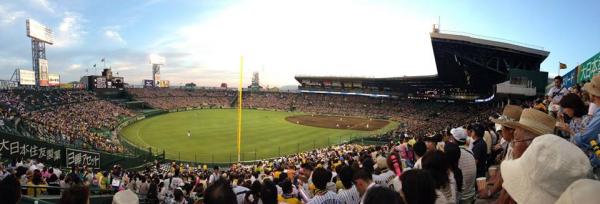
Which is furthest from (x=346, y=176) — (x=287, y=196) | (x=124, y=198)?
(x=124, y=198)

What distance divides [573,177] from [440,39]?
30.9 m

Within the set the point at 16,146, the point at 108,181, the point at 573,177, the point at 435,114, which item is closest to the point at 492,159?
the point at 573,177

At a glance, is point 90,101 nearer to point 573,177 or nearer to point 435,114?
point 435,114

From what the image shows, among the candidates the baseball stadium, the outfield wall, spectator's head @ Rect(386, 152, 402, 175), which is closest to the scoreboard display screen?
the baseball stadium

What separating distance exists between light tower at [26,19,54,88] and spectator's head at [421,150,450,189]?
73.7 m

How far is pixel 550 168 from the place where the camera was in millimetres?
1869

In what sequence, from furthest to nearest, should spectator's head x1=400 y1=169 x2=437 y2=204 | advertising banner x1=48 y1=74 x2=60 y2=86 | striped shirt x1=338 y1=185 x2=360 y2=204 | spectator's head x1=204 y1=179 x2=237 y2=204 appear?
advertising banner x1=48 y1=74 x2=60 y2=86 < striped shirt x1=338 y1=185 x2=360 y2=204 < spectator's head x1=204 y1=179 x2=237 y2=204 < spectator's head x1=400 y1=169 x2=437 y2=204

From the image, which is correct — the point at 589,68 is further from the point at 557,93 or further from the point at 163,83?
the point at 163,83

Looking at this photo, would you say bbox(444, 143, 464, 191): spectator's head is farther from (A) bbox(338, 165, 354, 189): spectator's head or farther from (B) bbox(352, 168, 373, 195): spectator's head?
(A) bbox(338, 165, 354, 189): spectator's head

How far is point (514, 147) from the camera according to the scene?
382 cm

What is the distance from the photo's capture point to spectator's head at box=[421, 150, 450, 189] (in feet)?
12.7

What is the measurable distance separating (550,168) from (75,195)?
3.75m

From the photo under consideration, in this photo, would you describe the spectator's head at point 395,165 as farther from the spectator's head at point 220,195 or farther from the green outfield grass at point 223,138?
the green outfield grass at point 223,138

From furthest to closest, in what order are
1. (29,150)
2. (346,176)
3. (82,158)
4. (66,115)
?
(66,115) < (82,158) < (29,150) < (346,176)
